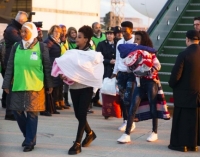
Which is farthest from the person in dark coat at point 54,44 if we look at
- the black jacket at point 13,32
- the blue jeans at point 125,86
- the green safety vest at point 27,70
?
the green safety vest at point 27,70

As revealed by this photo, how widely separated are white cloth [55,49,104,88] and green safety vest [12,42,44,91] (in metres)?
0.36

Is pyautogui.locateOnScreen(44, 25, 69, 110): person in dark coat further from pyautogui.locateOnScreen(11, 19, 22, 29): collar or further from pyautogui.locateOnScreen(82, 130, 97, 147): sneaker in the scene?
pyautogui.locateOnScreen(82, 130, 97, 147): sneaker

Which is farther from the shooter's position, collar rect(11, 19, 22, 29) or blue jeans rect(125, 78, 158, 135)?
collar rect(11, 19, 22, 29)

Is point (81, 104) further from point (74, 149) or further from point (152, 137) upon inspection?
point (152, 137)

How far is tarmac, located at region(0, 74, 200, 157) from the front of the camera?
7.21 m

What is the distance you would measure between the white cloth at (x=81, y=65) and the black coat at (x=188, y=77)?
46.9 inches

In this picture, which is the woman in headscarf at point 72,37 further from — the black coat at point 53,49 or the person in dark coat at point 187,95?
the person in dark coat at point 187,95

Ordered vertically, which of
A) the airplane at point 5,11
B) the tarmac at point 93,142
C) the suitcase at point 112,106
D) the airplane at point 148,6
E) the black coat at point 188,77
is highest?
the airplane at point 148,6

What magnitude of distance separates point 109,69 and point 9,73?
13.3ft

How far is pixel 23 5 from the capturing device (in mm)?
44250

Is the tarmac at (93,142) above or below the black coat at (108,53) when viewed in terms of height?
below

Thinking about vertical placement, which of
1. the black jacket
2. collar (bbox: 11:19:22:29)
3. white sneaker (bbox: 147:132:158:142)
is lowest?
white sneaker (bbox: 147:132:158:142)

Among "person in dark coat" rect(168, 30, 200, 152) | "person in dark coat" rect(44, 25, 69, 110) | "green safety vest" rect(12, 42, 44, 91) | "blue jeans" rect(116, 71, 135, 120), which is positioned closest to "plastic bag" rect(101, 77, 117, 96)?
"blue jeans" rect(116, 71, 135, 120)

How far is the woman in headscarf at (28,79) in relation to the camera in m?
7.21
